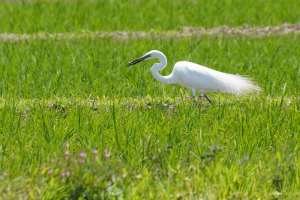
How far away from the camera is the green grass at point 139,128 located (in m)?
3.37

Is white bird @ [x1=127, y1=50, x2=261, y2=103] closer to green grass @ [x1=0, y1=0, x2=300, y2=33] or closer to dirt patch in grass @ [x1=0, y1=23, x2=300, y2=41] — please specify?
dirt patch in grass @ [x1=0, y1=23, x2=300, y2=41]

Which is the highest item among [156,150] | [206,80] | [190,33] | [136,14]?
[136,14]

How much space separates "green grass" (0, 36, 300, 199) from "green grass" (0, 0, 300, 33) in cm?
219

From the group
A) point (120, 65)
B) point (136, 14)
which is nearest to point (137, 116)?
point (120, 65)

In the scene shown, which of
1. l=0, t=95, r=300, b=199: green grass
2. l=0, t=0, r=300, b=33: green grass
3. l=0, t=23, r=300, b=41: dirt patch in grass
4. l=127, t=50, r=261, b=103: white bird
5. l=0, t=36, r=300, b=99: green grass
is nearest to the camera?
l=0, t=95, r=300, b=199: green grass

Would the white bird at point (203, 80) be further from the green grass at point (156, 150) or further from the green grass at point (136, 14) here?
the green grass at point (136, 14)

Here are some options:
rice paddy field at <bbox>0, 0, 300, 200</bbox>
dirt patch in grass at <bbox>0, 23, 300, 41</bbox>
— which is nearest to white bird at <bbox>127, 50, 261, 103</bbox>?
rice paddy field at <bbox>0, 0, 300, 200</bbox>

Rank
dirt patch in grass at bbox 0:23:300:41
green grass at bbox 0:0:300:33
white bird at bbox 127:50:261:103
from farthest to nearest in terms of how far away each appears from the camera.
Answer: green grass at bbox 0:0:300:33 < dirt patch in grass at bbox 0:23:300:41 < white bird at bbox 127:50:261:103

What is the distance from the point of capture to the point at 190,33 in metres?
10.4

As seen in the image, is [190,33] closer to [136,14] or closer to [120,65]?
[136,14]

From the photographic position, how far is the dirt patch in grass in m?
9.66

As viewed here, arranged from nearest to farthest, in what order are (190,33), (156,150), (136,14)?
(156,150) → (190,33) → (136,14)

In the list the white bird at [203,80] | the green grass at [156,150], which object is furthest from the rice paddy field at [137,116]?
the white bird at [203,80]

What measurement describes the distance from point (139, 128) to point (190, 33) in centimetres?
594
